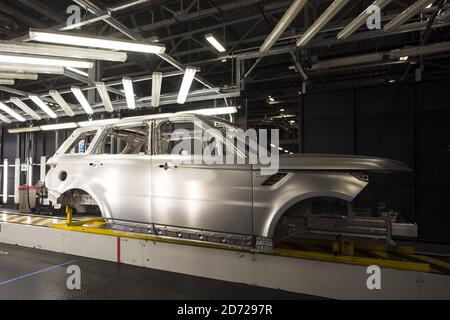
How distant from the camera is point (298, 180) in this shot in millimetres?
2363

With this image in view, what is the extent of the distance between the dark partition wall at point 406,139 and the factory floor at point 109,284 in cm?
349

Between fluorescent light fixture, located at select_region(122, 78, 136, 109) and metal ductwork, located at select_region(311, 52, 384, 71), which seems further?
fluorescent light fixture, located at select_region(122, 78, 136, 109)

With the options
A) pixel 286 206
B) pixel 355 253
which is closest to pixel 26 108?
pixel 286 206

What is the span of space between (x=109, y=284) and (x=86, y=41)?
2.64 metres

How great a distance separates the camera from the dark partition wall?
15.2ft

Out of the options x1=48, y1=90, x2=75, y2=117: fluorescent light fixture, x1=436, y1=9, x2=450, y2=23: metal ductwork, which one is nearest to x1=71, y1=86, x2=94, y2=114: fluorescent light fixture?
x1=48, y1=90, x2=75, y2=117: fluorescent light fixture

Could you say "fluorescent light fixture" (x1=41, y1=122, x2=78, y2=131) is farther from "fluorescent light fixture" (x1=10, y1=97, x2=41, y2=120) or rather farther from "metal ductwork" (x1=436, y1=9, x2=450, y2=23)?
"metal ductwork" (x1=436, y1=9, x2=450, y2=23)

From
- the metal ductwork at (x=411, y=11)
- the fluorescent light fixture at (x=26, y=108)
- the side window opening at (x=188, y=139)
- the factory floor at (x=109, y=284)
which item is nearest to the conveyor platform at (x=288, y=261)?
the factory floor at (x=109, y=284)

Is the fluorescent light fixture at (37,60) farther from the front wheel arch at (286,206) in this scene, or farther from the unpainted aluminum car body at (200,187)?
the front wheel arch at (286,206)

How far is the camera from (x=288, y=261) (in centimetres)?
241

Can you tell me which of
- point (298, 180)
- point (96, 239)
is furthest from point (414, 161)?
point (96, 239)

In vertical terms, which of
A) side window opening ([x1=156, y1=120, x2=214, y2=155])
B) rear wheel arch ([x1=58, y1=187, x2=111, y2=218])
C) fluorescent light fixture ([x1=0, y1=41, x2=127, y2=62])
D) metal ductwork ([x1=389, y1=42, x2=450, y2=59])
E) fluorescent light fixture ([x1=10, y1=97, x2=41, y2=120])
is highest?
metal ductwork ([x1=389, y1=42, x2=450, y2=59])

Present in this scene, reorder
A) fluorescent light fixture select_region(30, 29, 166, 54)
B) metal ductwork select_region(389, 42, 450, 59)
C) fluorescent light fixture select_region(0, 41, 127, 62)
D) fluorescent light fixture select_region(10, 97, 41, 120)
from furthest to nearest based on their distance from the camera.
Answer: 1. fluorescent light fixture select_region(10, 97, 41, 120)
2. metal ductwork select_region(389, 42, 450, 59)
3. fluorescent light fixture select_region(0, 41, 127, 62)
4. fluorescent light fixture select_region(30, 29, 166, 54)

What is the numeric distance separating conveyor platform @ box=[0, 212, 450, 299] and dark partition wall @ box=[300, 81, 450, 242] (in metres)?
2.72
